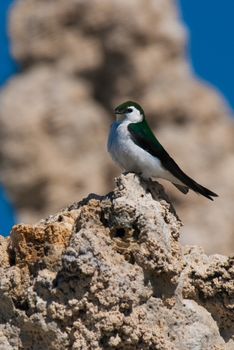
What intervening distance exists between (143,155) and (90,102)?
62.5 ft

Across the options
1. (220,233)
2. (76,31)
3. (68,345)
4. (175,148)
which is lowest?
(68,345)

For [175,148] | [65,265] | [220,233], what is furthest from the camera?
[175,148]

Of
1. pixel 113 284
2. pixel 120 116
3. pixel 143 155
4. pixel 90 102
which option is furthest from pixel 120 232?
pixel 90 102

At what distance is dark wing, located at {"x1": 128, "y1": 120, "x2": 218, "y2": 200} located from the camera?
10398 mm

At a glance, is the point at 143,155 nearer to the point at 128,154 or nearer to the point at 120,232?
the point at 128,154

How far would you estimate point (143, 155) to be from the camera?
34.3 ft

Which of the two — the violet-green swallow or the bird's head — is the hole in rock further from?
the bird's head

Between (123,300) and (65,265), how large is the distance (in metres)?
0.33

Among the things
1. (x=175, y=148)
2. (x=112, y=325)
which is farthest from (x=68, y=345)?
(x=175, y=148)

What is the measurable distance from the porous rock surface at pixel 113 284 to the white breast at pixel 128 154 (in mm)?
1694

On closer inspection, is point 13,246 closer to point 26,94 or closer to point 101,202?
point 101,202

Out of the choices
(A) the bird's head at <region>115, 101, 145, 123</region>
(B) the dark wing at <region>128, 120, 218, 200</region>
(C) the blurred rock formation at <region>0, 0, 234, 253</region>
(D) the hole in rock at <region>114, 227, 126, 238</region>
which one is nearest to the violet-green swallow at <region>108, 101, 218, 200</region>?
(B) the dark wing at <region>128, 120, 218, 200</region>

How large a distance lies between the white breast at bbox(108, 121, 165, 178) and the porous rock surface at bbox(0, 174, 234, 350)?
169 cm

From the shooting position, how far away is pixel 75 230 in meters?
8.20
